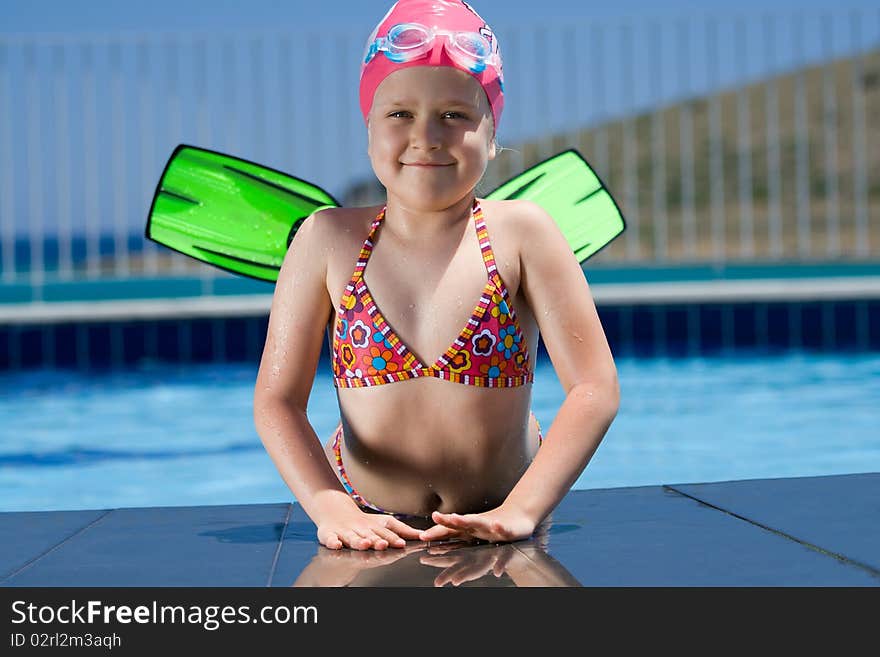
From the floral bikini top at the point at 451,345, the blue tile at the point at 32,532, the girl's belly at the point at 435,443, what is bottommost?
the blue tile at the point at 32,532

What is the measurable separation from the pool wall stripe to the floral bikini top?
7391mm

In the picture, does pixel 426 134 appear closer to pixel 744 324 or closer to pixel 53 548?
pixel 53 548

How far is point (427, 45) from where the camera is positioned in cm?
259

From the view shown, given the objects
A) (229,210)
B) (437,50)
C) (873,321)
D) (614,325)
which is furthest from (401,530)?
(873,321)

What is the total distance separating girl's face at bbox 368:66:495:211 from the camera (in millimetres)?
2584

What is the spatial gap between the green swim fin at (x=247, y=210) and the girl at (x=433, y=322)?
0.50 metres

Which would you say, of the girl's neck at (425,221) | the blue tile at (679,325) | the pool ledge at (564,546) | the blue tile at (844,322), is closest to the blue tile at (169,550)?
the pool ledge at (564,546)

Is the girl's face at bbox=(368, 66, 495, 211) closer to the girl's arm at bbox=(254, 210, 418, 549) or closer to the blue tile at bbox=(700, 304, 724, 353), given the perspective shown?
the girl's arm at bbox=(254, 210, 418, 549)

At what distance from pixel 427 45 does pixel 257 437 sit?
457 cm

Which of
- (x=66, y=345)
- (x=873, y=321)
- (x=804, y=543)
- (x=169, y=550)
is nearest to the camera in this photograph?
(x=804, y=543)

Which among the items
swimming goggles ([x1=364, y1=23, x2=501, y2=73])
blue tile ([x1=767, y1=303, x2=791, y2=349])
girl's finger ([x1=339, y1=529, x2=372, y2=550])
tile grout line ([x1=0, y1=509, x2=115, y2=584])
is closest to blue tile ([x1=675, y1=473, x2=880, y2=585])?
girl's finger ([x1=339, y1=529, x2=372, y2=550])

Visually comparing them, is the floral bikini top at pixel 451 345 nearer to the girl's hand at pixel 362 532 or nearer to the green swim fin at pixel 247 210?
the girl's hand at pixel 362 532

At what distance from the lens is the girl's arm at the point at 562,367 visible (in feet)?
8.46

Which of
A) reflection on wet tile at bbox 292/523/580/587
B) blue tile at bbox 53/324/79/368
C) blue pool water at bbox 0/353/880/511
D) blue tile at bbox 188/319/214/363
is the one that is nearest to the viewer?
reflection on wet tile at bbox 292/523/580/587
